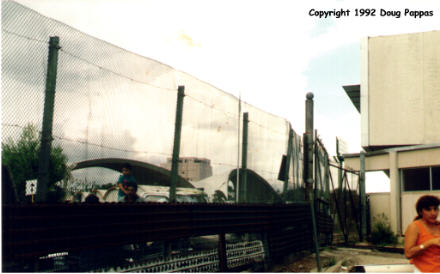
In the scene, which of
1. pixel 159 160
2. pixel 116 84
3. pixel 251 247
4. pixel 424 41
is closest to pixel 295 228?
pixel 251 247

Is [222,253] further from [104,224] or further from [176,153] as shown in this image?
[104,224]

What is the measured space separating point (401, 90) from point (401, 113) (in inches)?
32.1

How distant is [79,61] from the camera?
4594mm

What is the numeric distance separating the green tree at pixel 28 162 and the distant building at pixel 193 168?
5.27 feet

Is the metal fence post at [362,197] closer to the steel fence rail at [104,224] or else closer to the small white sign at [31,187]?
the steel fence rail at [104,224]

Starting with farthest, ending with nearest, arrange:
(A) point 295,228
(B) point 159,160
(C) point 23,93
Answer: (A) point 295,228
(B) point 159,160
(C) point 23,93

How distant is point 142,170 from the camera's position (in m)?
5.37

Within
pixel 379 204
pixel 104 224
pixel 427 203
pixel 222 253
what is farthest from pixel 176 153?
pixel 379 204

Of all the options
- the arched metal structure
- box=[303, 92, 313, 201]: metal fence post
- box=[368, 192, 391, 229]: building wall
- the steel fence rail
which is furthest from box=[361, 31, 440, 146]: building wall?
the arched metal structure

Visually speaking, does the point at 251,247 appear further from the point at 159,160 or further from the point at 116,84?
the point at 116,84

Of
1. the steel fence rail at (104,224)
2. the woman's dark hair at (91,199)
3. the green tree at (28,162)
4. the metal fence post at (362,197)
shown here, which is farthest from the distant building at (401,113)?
the green tree at (28,162)

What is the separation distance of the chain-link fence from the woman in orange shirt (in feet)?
8.87

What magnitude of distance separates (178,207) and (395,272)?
222 cm

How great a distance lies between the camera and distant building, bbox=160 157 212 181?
19.2 ft
